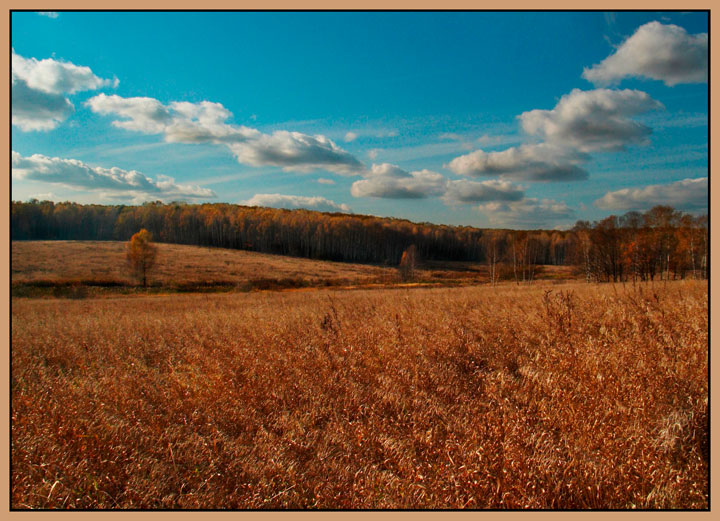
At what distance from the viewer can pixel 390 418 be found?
353cm

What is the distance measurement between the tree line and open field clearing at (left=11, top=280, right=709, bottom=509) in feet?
89.1

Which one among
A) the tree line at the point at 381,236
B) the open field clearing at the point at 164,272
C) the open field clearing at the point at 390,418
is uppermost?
the tree line at the point at 381,236

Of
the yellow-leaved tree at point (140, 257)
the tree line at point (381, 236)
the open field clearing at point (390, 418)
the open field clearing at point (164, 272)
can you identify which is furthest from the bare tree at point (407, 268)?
Result: the open field clearing at point (390, 418)

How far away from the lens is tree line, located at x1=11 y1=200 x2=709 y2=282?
3033 centimetres

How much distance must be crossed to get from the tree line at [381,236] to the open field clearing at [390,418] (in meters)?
27.2

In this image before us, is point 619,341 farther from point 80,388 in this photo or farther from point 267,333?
point 80,388

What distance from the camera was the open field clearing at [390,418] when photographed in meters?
2.57

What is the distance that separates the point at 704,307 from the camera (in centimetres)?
573

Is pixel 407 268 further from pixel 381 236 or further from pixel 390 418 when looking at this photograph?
pixel 390 418

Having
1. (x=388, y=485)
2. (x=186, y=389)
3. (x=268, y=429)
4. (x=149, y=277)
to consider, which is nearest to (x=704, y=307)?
(x=388, y=485)

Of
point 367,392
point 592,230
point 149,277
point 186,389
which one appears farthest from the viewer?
point 149,277

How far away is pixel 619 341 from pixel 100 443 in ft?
18.8

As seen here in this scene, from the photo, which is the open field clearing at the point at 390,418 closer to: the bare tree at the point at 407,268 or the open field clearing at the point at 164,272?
the open field clearing at the point at 164,272

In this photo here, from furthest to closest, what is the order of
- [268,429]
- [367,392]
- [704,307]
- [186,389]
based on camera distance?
[704,307], [186,389], [367,392], [268,429]
